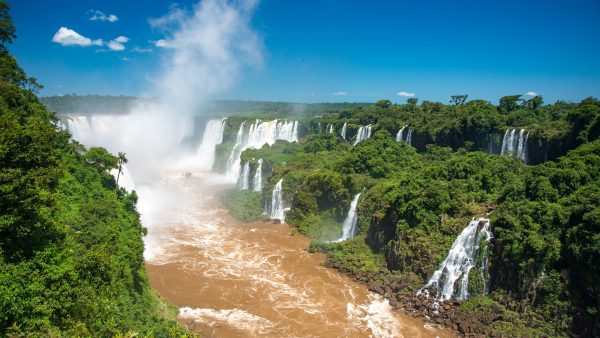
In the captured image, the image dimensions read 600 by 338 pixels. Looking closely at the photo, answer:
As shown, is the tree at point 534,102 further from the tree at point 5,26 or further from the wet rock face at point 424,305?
the tree at point 5,26

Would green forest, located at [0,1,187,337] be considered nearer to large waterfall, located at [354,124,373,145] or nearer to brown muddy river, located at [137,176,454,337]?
brown muddy river, located at [137,176,454,337]

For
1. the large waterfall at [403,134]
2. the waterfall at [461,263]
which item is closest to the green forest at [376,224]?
the waterfall at [461,263]

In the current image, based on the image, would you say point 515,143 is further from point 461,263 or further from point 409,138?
point 461,263

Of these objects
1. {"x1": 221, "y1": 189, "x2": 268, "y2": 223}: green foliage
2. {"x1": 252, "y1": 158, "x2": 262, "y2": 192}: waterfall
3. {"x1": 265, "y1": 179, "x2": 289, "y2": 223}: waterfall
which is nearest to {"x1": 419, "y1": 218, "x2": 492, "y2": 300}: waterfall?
{"x1": 265, "y1": 179, "x2": 289, "y2": 223}: waterfall

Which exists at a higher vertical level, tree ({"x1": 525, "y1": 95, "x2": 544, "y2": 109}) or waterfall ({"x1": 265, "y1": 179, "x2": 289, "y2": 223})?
tree ({"x1": 525, "y1": 95, "x2": 544, "y2": 109})

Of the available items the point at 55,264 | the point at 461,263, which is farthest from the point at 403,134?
the point at 55,264

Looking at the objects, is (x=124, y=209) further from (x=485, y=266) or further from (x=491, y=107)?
(x=491, y=107)

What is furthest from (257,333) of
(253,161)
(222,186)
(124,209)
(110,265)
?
(222,186)
